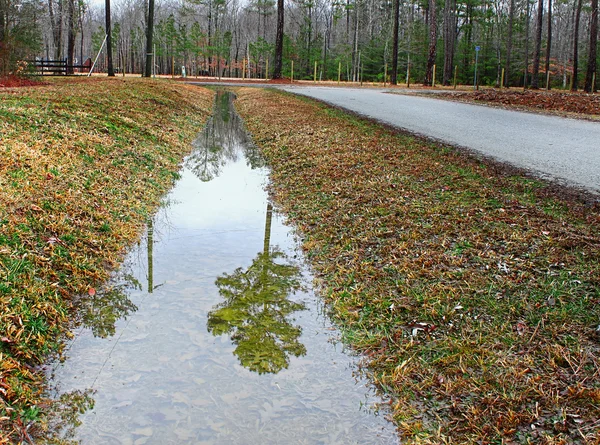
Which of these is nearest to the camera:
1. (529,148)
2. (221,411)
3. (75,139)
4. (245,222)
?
(221,411)

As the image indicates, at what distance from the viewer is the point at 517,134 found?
1080 centimetres

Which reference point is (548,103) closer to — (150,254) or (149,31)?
(150,254)

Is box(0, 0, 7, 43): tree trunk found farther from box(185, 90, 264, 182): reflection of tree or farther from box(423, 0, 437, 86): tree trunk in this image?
box(423, 0, 437, 86): tree trunk

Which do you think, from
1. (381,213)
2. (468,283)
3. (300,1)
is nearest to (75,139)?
(381,213)

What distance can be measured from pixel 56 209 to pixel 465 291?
143 inches

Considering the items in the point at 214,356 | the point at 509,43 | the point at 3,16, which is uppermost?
the point at 509,43

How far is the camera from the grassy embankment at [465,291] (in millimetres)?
2740

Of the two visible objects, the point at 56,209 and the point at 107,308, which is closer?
the point at 107,308

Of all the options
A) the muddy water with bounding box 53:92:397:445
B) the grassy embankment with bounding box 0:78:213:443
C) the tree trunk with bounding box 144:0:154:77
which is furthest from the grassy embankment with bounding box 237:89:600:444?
the tree trunk with bounding box 144:0:154:77

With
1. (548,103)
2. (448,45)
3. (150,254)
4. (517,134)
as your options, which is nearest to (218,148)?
(517,134)

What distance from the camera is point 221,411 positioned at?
9.33 feet

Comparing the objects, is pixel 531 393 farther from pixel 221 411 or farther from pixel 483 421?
pixel 221 411

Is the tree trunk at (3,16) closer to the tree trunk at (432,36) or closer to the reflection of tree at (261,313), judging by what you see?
the reflection of tree at (261,313)

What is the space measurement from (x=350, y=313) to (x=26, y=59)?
57.9ft
